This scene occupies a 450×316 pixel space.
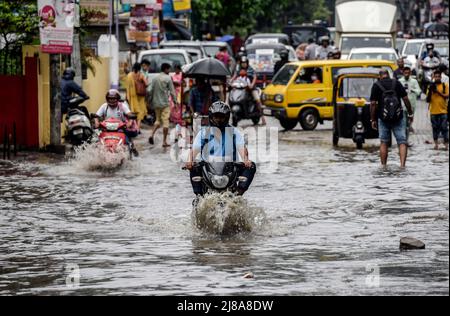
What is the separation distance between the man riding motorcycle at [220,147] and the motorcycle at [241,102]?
664 inches

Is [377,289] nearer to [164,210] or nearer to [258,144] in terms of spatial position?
[164,210]

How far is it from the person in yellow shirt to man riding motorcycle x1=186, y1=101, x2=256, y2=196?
1110 cm

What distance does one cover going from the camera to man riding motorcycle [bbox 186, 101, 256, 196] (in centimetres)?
1405

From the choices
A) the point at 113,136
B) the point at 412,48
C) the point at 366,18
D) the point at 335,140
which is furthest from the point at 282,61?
the point at 113,136

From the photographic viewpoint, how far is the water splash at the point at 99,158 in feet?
68.9

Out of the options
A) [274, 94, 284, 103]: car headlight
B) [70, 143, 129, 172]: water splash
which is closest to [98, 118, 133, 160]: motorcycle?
[70, 143, 129, 172]: water splash

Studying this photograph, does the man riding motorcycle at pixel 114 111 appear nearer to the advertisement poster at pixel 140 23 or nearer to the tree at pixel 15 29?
the tree at pixel 15 29

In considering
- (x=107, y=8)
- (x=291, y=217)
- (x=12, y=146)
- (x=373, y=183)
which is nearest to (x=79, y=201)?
(x=291, y=217)

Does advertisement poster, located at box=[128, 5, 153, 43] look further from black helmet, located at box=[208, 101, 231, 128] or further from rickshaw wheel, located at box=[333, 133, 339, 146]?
black helmet, located at box=[208, 101, 231, 128]

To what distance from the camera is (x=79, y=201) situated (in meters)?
17.2

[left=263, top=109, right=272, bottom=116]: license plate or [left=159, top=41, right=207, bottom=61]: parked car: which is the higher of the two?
[left=159, top=41, right=207, bottom=61]: parked car

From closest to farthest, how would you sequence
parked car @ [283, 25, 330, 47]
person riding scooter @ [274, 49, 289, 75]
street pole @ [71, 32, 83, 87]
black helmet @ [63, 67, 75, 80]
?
black helmet @ [63, 67, 75, 80], street pole @ [71, 32, 83, 87], person riding scooter @ [274, 49, 289, 75], parked car @ [283, 25, 330, 47]

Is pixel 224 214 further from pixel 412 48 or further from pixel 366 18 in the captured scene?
pixel 366 18
